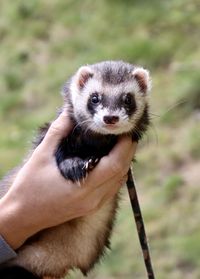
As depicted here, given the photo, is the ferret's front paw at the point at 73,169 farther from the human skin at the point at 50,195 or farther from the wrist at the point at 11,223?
the wrist at the point at 11,223

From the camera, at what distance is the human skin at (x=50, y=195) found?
1.75 metres

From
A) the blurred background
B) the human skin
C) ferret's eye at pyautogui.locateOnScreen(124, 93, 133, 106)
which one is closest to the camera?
the human skin

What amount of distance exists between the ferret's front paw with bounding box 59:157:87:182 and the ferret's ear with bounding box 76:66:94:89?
203 millimetres

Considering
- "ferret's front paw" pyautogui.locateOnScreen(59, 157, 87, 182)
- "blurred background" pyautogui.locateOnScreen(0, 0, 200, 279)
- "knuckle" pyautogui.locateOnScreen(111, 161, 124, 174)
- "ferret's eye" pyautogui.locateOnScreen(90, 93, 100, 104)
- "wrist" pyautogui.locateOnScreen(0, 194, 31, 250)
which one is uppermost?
"blurred background" pyautogui.locateOnScreen(0, 0, 200, 279)

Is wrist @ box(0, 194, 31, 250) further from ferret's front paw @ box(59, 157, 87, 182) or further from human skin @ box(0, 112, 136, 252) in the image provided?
ferret's front paw @ box(59, 157, 87, 182)

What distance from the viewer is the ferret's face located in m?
1.80

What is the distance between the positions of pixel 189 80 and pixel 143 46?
52 centimetres

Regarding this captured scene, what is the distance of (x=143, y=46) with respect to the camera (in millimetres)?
4238

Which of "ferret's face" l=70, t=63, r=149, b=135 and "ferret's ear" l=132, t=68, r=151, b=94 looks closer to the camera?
"ferret's face" l=70, t=63, r=149, b=135

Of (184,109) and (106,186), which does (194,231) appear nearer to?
(184,109)

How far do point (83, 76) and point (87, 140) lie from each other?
0.55 ft

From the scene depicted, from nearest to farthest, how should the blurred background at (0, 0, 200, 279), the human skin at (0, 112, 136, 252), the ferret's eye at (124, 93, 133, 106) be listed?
1. the human skin at (0, 112, 136, 252)
2. the ferret's eye at (124, 93, 133, 106)
3. the blurred background at (0, 0, 200, 279)

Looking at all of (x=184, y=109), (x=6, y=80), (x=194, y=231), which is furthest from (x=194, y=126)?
(x=6, y=80)

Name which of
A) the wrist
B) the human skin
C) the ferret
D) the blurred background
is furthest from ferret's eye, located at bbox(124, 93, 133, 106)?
the blurred background
